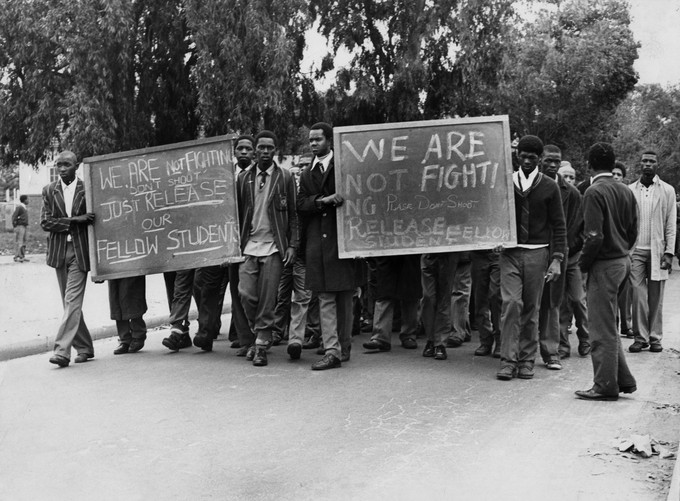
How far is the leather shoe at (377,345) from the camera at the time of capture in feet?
29.7

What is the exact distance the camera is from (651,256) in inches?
382

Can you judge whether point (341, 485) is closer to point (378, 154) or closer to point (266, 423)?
point (266, 423)

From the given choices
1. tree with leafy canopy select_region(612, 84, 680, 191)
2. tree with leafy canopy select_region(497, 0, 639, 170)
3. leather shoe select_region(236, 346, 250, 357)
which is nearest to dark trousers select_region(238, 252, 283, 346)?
leather shoe select_region(236, 346, 250, 357)

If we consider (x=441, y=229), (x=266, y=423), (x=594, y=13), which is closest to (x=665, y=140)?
(x=594, y=13)

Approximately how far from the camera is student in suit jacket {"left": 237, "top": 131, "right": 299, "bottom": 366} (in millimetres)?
8375

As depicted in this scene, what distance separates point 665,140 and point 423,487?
35.5 metres

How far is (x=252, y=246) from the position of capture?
848cm

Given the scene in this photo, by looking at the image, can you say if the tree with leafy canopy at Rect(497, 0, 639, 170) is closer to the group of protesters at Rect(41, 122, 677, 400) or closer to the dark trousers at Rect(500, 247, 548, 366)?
the group of protesters at Rect(41, 122, 677, 400)

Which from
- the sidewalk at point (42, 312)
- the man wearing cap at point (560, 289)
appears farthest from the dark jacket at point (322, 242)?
the sidewalk at point (42, 312)

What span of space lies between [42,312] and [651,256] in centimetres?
800

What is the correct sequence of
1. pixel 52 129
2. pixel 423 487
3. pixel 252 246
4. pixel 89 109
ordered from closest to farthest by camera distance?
pixel 423 487 < pixel 252 246 < pixel 89 109 < pixel 52 129

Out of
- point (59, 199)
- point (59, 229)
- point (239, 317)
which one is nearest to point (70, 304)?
point (59, 229)

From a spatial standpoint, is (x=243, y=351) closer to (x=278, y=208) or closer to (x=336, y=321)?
(x=336, y=321)

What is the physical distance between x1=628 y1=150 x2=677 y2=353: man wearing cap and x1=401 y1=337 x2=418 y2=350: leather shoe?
7.44ft
